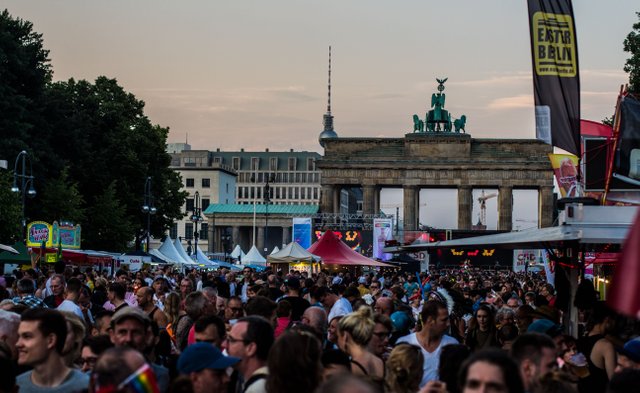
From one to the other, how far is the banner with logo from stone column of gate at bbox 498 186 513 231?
100 metres

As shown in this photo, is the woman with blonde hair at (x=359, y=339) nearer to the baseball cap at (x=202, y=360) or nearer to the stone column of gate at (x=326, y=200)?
the baseball cap at (x=202, y=360)

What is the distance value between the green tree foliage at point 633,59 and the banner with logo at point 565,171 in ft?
99.3

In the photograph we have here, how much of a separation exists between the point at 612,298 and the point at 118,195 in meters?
70.5

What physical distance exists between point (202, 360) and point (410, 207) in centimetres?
11393

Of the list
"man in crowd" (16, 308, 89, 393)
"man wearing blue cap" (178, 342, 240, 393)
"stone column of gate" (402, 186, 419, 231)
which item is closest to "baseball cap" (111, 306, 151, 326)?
"man in crowd" (16, 308, 89, 393)

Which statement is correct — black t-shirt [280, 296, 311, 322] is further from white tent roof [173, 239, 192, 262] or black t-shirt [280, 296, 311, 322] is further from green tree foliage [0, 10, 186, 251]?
green tree foliage [0, 10, 186, 251]

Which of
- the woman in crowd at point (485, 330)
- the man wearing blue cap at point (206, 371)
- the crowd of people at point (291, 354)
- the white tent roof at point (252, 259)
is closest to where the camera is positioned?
the crowd of people at point (291, 354)

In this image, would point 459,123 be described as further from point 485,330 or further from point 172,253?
point 485,330

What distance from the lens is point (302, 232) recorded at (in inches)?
2377

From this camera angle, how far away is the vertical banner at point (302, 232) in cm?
5966

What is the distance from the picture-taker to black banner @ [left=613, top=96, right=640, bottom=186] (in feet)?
47.5

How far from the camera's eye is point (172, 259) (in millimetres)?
49188

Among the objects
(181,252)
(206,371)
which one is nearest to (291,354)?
(206,371)

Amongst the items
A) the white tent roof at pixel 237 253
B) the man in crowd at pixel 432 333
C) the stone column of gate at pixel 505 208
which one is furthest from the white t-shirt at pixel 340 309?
the stone column of gate at pixel 505 208
